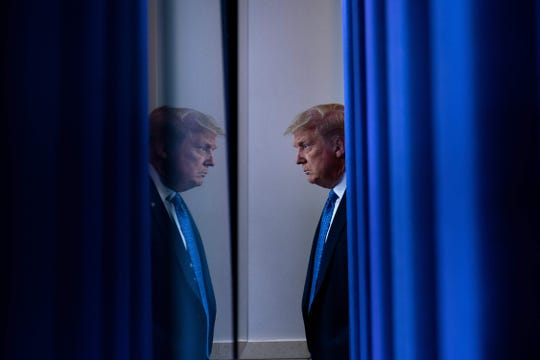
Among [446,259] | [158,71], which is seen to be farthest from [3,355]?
[158,71]

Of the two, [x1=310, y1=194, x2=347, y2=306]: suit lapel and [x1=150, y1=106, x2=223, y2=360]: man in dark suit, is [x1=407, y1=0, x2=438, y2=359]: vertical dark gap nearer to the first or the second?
[x1=310, y1=194, x2=347, y2=306]: suit lapel

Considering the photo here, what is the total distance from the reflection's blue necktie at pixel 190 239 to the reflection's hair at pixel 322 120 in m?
0.44

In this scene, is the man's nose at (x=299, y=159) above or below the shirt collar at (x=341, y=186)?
above

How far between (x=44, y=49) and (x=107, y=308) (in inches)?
20.1

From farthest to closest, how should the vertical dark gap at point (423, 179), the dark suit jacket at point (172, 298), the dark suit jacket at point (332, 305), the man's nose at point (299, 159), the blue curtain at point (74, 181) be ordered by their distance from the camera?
the man's nose at point (299, 159) → the dark suit jacket at point (332, 305) → the dark suit jacket at point (172, 298) → the vertical dark gap at point (423, 179) → the blue curtain at point (74, 181)

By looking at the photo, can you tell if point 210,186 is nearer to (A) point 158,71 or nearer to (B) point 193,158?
(B) point 193,158

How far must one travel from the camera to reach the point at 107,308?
91cm

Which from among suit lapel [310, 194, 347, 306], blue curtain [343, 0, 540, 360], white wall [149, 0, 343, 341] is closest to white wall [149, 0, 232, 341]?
white wall [149, 0, 343, 341]

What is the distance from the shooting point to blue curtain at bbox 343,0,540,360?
23.2 inches

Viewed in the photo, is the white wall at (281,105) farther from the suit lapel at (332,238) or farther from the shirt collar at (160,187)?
the shirt collar at (160,187)

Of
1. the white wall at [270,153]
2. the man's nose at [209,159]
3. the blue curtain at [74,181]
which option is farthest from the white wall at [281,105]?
the blue curtain at [74,181]

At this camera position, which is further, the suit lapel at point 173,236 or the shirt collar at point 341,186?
the shirt collar at point 341,186

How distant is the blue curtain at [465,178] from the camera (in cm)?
59

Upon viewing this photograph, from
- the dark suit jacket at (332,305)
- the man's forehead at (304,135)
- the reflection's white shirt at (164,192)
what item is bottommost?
the dark suit jacket at (332,305)
